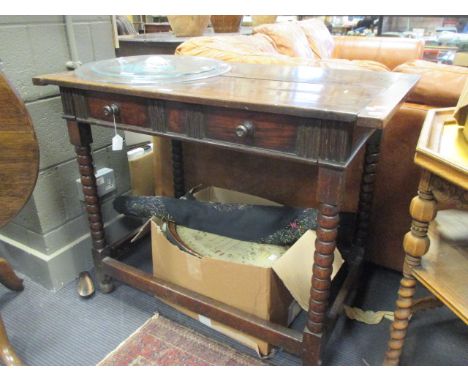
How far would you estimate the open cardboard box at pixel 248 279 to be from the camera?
108cm

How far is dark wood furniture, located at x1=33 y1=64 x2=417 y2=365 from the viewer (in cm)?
81

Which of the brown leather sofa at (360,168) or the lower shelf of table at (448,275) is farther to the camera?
the brown leather sofa at (360,168)

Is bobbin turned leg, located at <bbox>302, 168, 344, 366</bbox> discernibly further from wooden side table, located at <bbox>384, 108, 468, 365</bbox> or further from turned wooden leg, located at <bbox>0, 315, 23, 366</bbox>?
turned wooden leg, located at <bbox>0, 315, 23, 366</bbox>

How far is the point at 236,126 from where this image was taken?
0.90 meters

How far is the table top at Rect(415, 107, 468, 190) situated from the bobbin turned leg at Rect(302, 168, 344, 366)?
174 mm

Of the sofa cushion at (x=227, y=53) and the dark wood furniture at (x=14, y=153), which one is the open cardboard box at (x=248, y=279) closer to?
the dark wood furniture at (x=14, y=153)

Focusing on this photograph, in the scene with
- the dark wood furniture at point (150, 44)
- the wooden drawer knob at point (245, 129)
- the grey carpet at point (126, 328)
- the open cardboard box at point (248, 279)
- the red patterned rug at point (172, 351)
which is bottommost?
the grey carpet at point (126, 328)

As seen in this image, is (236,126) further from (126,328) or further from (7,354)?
(7,354)

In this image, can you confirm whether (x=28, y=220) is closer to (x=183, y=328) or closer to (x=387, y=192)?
(x=183, y=328)

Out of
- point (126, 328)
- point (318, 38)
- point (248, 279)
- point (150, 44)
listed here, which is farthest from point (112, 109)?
point (318, 38)

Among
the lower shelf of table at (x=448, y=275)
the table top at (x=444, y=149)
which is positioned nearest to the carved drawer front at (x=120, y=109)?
the table top at (x=444, y=149)

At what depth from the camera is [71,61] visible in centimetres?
137

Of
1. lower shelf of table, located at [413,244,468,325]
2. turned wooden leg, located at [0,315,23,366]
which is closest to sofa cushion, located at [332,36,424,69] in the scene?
lower shelf of table, located at [413,244,468,325]

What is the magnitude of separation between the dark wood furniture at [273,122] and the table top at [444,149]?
11 cm
